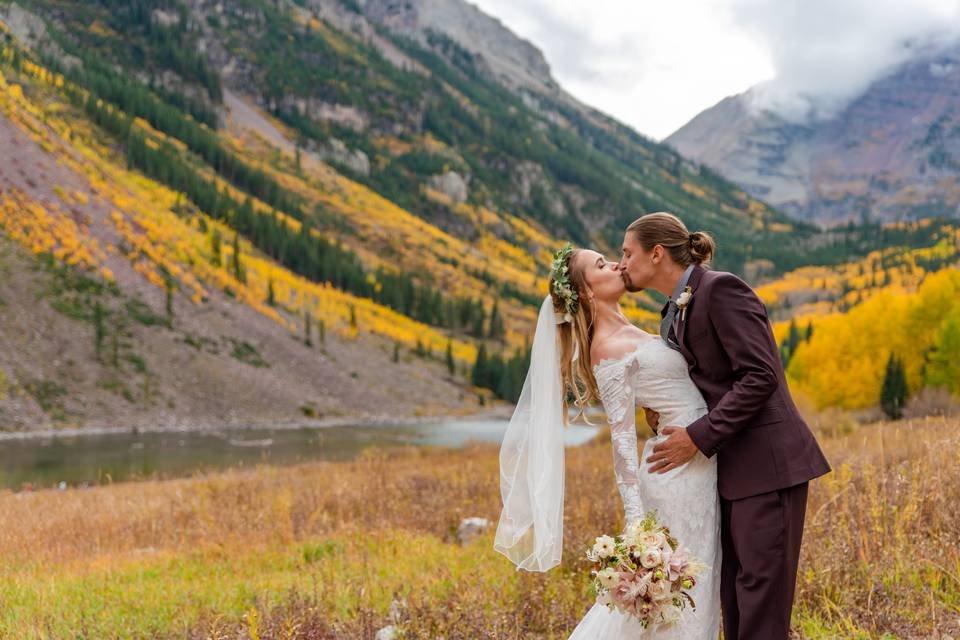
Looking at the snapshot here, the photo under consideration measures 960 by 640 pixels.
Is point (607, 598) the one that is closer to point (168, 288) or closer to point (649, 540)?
point (649, 540)

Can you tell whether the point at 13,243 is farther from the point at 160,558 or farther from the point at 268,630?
the point at 268,630

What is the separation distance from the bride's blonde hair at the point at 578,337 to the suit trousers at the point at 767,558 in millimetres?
1141

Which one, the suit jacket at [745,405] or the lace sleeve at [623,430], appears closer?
the suit jacket at [745,405]

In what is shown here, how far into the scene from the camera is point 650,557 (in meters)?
3.48

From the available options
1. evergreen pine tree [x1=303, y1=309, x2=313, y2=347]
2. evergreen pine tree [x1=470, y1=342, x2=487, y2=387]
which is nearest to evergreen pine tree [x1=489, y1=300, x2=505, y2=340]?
evergreen pine tree [x1=470, y1=342, x2=487, y2=387]

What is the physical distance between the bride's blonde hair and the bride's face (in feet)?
0.15

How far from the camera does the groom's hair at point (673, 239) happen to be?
4.04 metres

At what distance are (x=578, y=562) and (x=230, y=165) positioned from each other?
170 m

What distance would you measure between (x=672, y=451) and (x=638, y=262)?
1078mm

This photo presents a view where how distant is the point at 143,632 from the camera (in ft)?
18.2

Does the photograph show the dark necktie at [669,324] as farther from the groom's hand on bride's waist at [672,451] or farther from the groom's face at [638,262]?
the groom's hand on bride's waist at [672,451]

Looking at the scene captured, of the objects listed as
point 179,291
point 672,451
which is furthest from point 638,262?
point 179,291

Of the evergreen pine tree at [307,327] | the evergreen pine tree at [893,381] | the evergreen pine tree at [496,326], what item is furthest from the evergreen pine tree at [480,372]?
the evergreen pine tree at [893,381]

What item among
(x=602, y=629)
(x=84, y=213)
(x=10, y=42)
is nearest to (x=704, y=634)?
(x=602, y=629)
